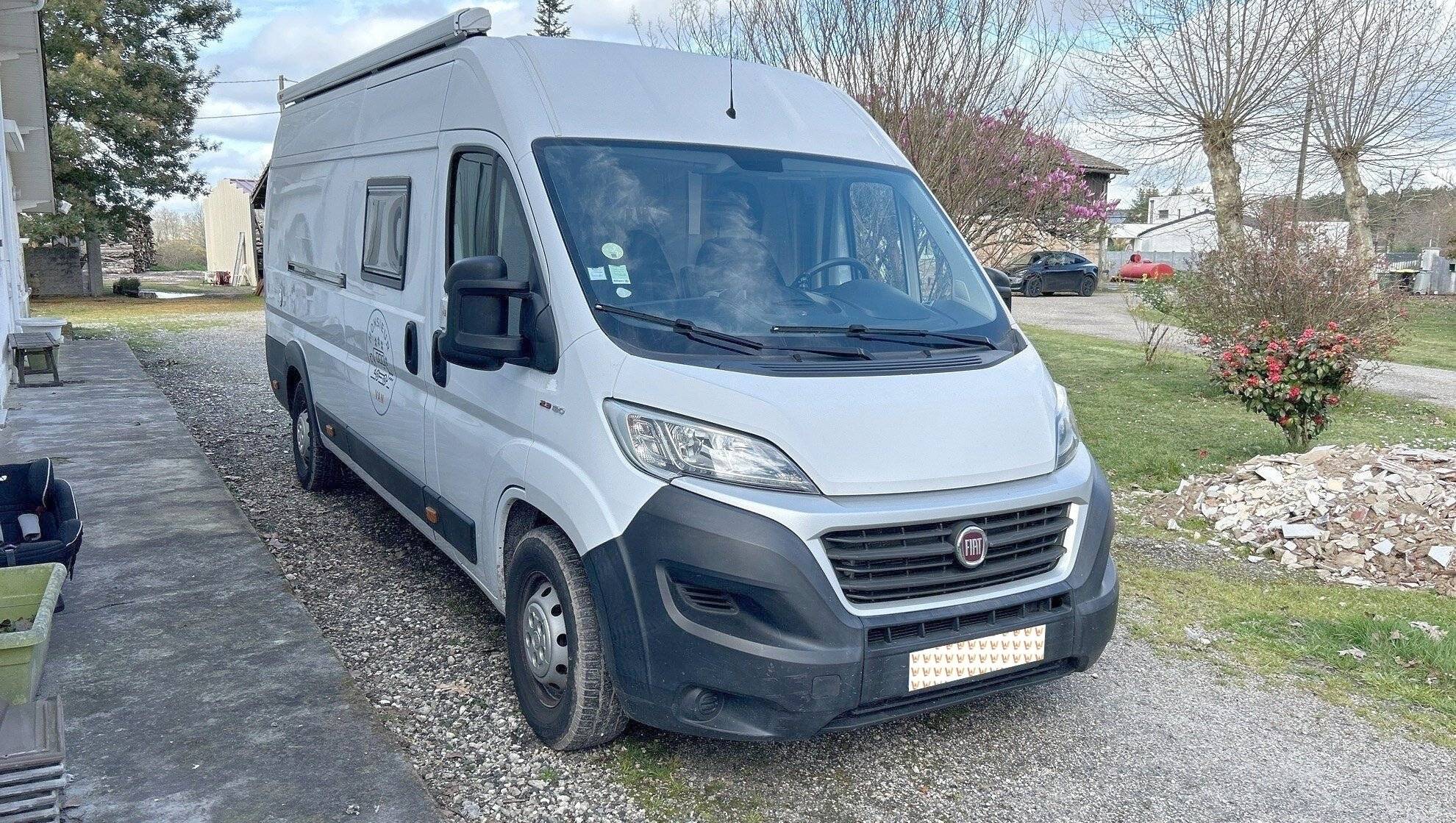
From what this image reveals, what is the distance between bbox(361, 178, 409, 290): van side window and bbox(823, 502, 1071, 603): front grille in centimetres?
277

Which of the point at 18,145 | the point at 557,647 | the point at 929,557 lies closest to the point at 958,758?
the point at 929,557

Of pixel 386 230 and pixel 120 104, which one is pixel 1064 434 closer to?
pixel 386 230

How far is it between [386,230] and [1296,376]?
6.78 meters

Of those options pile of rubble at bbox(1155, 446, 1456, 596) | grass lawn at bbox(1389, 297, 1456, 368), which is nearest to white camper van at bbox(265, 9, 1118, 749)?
pile of rubble at bbox(1155, 446, 1456, 596)

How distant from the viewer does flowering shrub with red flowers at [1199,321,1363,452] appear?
826cm

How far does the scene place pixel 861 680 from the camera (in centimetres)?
316

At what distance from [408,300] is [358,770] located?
7.14 ft

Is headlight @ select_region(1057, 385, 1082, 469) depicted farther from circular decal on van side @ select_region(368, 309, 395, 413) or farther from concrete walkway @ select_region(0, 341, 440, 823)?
circular decal on van side @ select_region(368, 309, 395, 413)

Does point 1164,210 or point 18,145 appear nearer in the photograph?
point 18,145

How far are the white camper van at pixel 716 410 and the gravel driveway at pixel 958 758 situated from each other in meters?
0.27

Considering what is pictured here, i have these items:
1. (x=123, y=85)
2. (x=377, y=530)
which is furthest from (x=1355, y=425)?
(x=123, y=85)

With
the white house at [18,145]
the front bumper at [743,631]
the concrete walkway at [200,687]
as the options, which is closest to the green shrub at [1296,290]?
the front bumper at [743,631]

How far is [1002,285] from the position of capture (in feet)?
15.9

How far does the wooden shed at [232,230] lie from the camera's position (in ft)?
144
